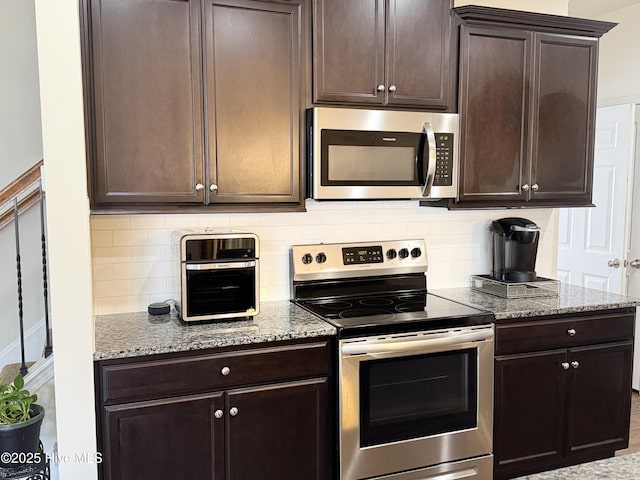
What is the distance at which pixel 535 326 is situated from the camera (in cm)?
267

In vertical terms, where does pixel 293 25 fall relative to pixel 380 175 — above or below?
above

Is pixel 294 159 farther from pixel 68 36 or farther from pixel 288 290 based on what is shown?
pixel 68 36

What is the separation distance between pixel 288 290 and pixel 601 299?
1.65 m

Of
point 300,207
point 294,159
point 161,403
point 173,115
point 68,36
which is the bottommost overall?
point 161,403

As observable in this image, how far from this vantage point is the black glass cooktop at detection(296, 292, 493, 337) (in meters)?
2.36

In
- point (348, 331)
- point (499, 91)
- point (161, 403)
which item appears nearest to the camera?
point (161, 403)

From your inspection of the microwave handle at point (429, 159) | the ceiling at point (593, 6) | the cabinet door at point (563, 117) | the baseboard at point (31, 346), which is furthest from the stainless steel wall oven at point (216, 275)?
the ceiling at point (593, 6)

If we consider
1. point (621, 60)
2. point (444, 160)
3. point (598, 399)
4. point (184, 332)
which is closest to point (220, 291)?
point (184, 332)

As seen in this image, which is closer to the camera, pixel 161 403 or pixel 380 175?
pixel 161 403

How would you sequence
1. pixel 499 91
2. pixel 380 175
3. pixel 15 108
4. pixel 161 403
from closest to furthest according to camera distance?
pixel 161 403, pixel 380 175, pixel 499 91, pixel 15 108

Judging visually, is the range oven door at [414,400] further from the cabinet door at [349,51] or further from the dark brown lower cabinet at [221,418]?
the cabinet door at [349,51]

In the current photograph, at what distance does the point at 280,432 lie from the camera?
226 centimetres

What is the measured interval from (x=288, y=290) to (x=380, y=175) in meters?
0.77

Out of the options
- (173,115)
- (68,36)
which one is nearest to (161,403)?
(173,115)
